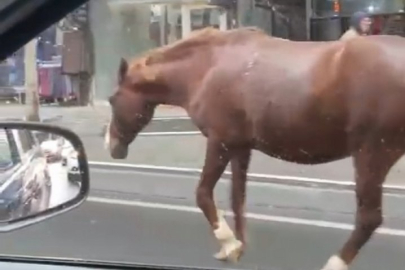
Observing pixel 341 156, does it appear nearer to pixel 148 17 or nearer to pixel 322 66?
pixel 322 66

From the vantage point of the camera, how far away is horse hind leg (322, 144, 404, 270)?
2.95 meters

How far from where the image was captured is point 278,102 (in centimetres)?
301

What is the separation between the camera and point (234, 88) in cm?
308

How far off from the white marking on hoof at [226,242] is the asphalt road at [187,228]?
3 centimetres

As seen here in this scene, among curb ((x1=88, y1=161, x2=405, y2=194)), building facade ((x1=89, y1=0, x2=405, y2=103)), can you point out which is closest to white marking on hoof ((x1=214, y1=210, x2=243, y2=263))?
curb ((x1=88, y1=161, x2=405, y2=194))

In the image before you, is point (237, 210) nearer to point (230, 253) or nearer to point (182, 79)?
point (230, 253)

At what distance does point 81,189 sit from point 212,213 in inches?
30.7

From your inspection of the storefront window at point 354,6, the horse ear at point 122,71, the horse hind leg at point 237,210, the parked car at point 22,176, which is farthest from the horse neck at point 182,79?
the parked car at point 22,176

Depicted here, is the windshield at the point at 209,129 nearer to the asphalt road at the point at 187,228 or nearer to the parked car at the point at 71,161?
the asphalt road at the point at 187,228

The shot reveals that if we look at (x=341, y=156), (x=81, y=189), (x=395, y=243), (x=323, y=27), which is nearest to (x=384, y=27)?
(x=323, y=27)

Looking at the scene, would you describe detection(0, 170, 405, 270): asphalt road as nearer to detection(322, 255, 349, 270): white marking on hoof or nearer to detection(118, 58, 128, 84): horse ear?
detection(322, 255, 349, 270): white marking on hoof

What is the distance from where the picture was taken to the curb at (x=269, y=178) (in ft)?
10.8

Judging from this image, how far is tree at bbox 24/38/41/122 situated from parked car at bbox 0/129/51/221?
0.64 metres

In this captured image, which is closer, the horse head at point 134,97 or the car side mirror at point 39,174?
the car side mirror at point 39,174
